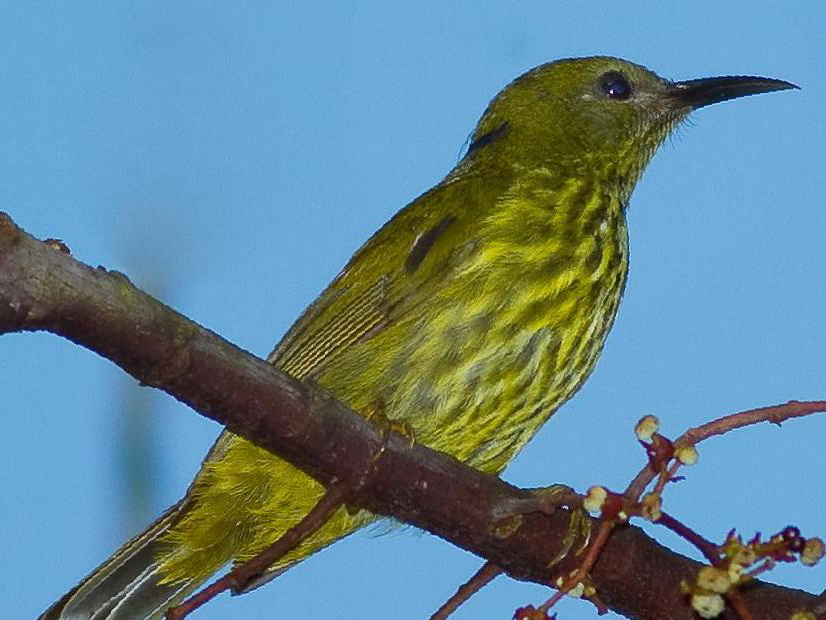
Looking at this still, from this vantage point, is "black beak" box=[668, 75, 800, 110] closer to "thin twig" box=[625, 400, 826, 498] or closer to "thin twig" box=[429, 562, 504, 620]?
"thin twig" box=[429, 562, 504, 620]

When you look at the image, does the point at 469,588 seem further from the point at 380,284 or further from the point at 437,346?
the point at 380,284

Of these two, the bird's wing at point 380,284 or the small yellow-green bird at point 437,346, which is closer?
the small yellow-green bird at point 437,346

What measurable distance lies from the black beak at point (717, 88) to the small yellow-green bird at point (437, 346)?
0.65m

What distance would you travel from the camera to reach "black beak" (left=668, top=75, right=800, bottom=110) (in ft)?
15.4

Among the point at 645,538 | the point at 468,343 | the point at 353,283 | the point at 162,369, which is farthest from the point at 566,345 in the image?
the point at 162,369

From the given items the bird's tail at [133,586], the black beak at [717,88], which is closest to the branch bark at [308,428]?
the bird's tail at [133,586]

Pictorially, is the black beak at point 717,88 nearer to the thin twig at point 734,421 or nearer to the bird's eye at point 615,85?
the bird's eye at point 615,85

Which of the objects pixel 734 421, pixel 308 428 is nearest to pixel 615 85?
pixel 308 428

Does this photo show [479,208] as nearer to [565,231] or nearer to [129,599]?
[565,231]

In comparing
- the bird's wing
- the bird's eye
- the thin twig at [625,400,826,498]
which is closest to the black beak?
the bird's eye

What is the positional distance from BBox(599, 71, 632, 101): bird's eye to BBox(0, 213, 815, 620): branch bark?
2244 millimetres

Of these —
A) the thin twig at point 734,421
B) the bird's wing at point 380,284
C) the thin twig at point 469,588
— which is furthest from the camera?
the bird's wing at point 380,284

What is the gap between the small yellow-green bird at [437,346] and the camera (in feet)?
11.1

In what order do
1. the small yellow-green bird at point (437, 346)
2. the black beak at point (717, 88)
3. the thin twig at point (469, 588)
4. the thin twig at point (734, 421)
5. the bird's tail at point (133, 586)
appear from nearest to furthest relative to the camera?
the thin twig at point (734, 421), the thin twig at point (469, 588), the bird's tail at point (133, 586), the small yellow-green bird at point (437, 346), the black beak at point (717, 88)
